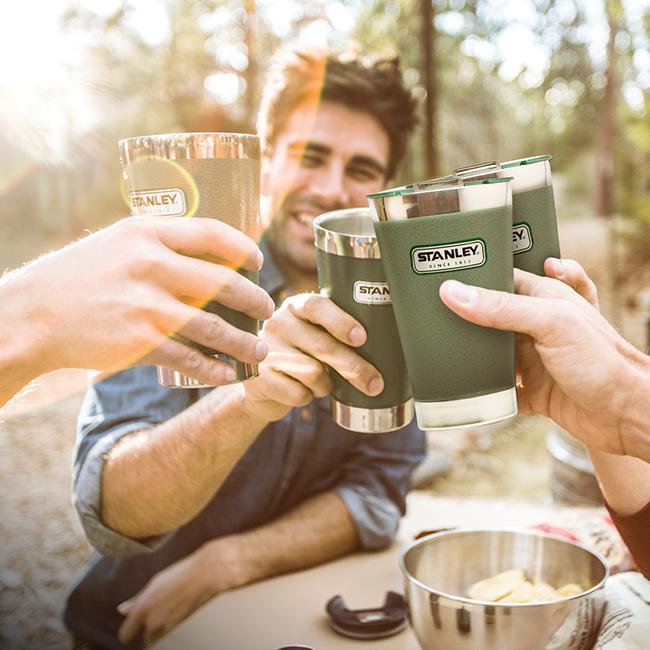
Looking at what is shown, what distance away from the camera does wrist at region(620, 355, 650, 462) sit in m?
1.04

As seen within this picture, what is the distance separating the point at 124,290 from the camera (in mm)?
807

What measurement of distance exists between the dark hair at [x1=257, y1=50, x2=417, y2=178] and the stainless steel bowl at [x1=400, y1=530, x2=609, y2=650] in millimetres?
1564

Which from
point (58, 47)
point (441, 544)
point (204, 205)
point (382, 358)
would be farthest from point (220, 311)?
point (58, 47)

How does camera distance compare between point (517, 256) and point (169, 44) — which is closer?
point (517, 256)

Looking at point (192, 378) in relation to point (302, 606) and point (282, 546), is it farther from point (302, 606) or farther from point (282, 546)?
point (282, 546)

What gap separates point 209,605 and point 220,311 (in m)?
0.80

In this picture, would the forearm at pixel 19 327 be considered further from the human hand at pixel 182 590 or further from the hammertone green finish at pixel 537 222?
the human hand at pixel 182 590

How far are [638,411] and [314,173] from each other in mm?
1475

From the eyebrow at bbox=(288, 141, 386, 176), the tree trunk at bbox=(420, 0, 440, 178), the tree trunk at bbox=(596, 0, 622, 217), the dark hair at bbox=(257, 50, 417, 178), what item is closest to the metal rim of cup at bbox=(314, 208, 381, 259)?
the eyebrow at bbox=(288, 141, 386, 176)

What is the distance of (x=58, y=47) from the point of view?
10.1 metres

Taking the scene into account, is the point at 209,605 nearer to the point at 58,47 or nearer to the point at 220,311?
the point at 220,311

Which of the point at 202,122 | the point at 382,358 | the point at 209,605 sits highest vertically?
the point at 202,122

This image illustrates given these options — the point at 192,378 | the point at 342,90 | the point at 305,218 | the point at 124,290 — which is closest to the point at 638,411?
the point at 192,378

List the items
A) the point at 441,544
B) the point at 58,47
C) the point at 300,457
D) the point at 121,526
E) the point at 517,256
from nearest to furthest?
1. the point at 517,256
2. the point at 441,544
3. the point at 121,526
4. the point at 300,457
5. the point at 58,47
